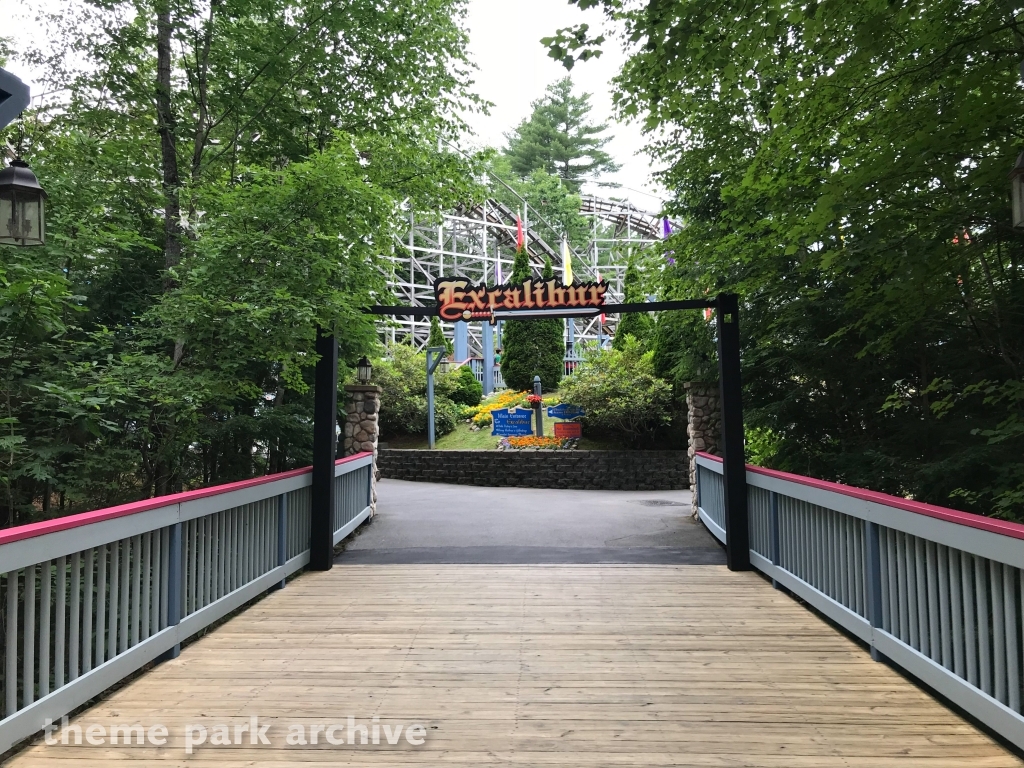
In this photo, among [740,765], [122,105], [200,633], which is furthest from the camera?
[122,105]

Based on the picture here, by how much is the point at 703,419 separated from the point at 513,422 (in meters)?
8.55

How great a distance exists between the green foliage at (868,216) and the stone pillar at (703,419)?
205 cm

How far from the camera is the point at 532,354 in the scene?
2025cm

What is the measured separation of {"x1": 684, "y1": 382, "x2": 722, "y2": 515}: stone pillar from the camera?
9.09 metres

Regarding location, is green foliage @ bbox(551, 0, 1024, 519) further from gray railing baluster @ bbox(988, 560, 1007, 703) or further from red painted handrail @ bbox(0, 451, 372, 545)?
red painted handrail @ bbox(0, 451, 372, 545)

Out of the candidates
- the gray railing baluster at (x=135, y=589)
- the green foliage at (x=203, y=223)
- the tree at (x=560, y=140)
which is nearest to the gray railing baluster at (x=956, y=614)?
the gray railing baluster at (x=135, y=589)

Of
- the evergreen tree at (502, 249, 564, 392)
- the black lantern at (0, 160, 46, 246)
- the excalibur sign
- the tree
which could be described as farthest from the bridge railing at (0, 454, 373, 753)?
the tree

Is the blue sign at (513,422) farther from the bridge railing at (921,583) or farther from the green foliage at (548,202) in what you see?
the green foliage at (548,202)

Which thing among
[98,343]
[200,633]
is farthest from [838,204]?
[98,343]

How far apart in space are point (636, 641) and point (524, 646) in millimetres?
669

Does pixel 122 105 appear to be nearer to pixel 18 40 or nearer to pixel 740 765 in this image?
pixel 18 40

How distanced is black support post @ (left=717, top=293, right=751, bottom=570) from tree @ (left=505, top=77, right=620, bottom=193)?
125 ft

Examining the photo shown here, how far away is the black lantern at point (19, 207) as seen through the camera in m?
2.74

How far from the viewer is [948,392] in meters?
5.55
